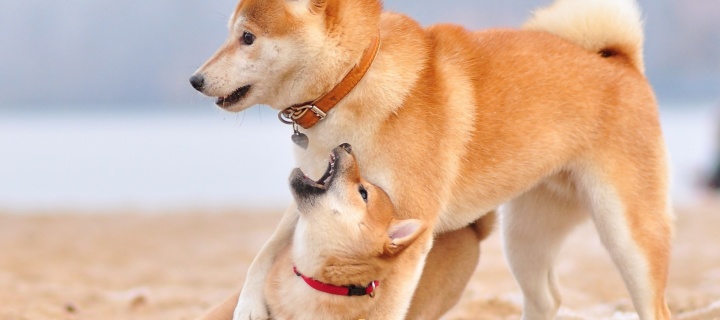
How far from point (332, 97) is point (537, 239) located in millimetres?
1617

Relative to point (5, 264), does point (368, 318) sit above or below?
below

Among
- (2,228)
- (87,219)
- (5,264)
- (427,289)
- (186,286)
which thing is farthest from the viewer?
(87,219)

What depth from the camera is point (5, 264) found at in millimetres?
8570

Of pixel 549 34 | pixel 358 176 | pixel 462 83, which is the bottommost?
pixel 358 176

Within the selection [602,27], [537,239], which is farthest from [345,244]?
[602,27]

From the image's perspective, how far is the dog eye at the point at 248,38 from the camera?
12.7ft

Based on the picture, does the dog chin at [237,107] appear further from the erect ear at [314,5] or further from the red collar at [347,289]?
the red collar at [347,289]

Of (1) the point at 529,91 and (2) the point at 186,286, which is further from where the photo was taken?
(2) the point at 186,286

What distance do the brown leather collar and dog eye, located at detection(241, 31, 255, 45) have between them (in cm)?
34

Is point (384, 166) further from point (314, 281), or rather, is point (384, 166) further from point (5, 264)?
point (5, 264)

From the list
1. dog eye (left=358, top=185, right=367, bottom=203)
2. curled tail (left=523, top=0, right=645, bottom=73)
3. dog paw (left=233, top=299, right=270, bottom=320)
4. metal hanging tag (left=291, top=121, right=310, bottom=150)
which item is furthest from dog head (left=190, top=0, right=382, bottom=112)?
curled tail (left=523, top=0, right=645, bottom=73)

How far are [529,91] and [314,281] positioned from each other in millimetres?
1377

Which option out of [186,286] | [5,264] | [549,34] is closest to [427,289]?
[549,34]

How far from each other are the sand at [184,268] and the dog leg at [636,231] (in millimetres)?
796
